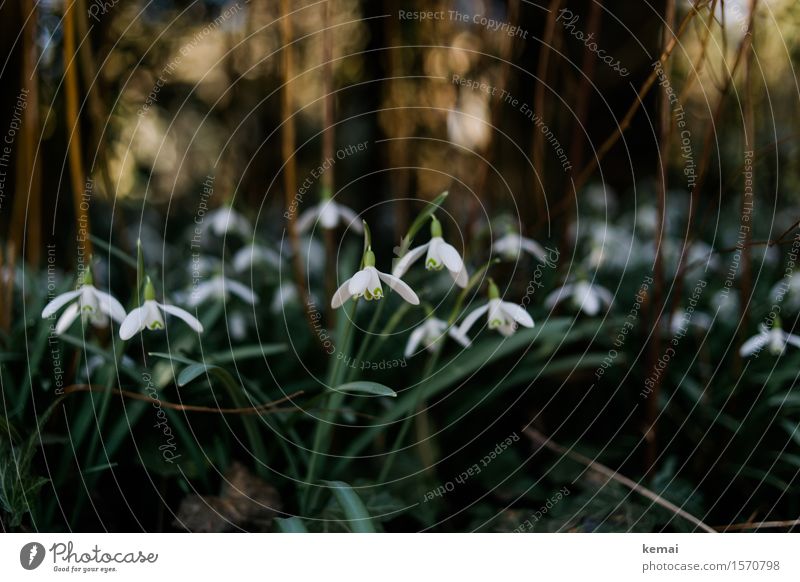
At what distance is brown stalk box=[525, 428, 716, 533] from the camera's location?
145cm

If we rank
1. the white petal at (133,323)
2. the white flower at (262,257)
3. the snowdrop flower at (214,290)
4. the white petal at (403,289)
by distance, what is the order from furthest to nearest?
the white flower at (262,257), the snowdrop flower at (214,290), the white petal at (133,323), the white petal at (403,289)

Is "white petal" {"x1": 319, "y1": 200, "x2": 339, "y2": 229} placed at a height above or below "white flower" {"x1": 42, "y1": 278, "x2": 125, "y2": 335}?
above

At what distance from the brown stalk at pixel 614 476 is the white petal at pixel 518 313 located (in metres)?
0.50

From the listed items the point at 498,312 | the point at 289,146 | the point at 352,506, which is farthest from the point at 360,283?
the point at 289,146

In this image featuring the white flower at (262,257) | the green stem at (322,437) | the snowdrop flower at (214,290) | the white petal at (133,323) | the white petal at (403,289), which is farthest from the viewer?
the white flower at (262,257)

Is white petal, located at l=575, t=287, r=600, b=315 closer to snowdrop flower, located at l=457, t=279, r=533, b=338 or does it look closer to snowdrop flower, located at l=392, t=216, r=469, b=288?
snowdrop flower, located at l=457, t=279, r=533, b=338

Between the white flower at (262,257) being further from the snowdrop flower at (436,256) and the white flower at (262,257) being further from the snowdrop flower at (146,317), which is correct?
the snowdrop flower at (436,256)

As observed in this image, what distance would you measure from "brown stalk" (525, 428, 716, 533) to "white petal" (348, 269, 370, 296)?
0.81 m

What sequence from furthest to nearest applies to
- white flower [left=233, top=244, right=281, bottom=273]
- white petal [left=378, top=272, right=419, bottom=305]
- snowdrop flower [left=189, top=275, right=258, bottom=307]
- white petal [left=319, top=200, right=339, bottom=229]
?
white flower [left=233, top=244, right=281, bottom=273] < snowdrop flower [left=189, top=275, right=258, bottom=307] < white petal [left=319, top=200, right=339, bottom=229] < white petal [left=378, top=272, right=419, bottom=305]

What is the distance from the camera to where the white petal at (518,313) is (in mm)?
1263

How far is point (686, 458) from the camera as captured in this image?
173cm

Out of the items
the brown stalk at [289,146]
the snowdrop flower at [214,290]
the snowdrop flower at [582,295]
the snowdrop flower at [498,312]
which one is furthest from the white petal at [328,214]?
the snowdrop flower at [582,295]

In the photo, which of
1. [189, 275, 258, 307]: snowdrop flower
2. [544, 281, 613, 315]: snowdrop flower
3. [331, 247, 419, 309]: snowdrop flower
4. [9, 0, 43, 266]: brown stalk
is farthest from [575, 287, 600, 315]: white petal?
[9, 0, 43, 266]: brown stalk
